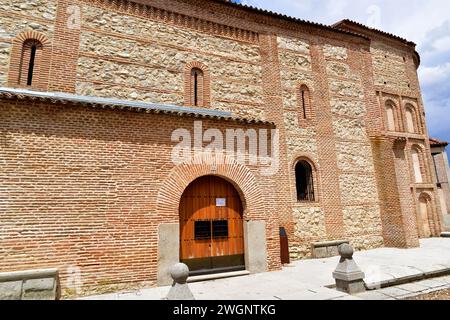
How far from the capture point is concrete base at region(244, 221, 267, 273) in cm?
720

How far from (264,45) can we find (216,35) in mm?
1995

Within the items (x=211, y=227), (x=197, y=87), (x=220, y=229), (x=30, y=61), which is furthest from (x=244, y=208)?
(x=30, y=61)

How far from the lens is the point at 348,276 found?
5.66 meters

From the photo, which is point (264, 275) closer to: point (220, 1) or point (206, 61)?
point (206, 61)

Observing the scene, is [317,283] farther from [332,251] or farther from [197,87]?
[197,87]

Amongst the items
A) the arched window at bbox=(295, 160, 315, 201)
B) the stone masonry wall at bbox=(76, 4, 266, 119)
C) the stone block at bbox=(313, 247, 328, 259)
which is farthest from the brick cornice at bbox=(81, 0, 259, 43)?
the stone block at bbox=(313, 247, 328, 259)

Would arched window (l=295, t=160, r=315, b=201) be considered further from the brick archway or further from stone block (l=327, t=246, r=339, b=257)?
the brick archway

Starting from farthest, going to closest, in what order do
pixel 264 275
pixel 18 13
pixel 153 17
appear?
pixel 153 17, pixel 18 13, pixel 264 275

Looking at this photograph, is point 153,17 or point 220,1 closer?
point 153,17

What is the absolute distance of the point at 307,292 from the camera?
217 inches

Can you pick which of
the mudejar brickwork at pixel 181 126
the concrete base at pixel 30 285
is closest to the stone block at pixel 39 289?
the concrete base at pixel 30 285

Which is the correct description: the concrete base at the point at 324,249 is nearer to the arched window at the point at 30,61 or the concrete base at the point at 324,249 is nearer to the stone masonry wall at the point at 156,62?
the stone masonry wall at the point at 156,62

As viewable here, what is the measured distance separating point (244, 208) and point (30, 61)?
7.34 metres

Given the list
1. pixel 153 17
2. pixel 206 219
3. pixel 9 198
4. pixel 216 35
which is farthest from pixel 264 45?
pixel 9 198
